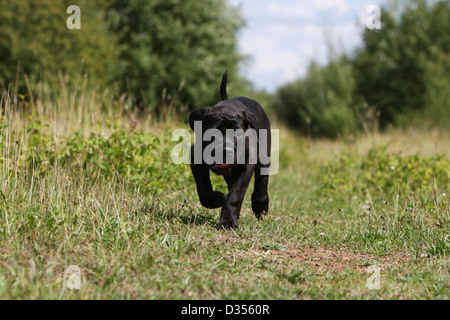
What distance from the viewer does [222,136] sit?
13.0 ft

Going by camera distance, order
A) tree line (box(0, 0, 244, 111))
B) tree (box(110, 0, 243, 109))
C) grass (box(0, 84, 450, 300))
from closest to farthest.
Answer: grass (box(0, 84, 450, 300)), tree line (box(0, 0, 244, 111)), tree (box(110, 0, 243, 109))

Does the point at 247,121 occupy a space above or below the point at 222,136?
above

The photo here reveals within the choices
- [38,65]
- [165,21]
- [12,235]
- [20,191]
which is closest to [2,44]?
[38,65]

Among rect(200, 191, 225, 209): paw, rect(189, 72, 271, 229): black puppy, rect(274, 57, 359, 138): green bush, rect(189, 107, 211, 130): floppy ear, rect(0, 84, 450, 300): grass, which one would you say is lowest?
rect(0, 84, 450, 300): grass

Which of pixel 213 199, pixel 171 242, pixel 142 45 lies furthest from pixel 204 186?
pixel 142 45

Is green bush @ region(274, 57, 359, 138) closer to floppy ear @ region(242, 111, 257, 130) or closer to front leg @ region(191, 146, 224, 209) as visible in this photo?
floppy ear @ region(242, 111, 257, 130)

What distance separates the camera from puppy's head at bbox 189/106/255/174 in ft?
13.0

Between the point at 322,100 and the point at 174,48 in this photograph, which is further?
the point at 322,100

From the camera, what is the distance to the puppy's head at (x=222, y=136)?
13.0 ft

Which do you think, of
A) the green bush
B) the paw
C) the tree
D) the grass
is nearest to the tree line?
the tree

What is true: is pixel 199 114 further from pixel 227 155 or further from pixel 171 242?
pixel 171 242

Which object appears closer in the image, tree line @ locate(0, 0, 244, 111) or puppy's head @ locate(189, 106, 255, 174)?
puppy's head @ locate(189, 106, 255, 174)

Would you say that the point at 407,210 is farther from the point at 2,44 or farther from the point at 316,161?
the point at 2,44

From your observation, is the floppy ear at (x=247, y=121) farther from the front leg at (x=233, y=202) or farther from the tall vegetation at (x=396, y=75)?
the tall vegetation at (x=396, y=75)
